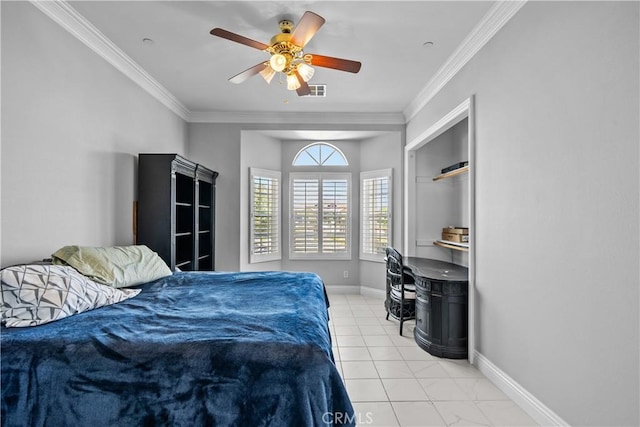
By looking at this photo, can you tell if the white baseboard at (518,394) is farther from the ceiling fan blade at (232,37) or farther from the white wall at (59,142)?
the white wall at (59,142)

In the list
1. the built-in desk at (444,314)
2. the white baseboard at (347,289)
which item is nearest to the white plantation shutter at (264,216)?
the white baseboard at (347,289)

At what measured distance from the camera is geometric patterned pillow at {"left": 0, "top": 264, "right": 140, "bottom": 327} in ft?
5.16

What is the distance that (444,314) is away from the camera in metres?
3.03

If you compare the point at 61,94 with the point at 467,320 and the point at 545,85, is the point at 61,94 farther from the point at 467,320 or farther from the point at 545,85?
the point at 467,320

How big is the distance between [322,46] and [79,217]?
2.59m

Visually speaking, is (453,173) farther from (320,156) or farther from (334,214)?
(320,156)

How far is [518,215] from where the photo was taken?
2246mm

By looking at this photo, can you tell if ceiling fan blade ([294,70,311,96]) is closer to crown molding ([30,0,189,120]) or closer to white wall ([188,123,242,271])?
crown molding ([30,0,189,120])

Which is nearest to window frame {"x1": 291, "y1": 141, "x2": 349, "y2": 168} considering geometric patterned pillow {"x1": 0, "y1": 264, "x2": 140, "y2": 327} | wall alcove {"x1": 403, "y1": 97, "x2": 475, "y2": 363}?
wall alcove {"x1": 403, "y1": 97, "x2": 475, "y2": 363}

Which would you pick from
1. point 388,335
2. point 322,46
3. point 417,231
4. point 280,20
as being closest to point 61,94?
point 280,20

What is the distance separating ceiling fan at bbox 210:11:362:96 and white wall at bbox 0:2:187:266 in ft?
4.12

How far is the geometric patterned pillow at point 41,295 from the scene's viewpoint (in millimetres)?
1572

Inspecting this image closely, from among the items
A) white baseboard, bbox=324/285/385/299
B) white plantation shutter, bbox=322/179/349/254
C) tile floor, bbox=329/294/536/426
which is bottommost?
tile floor, bbox=329/294/536/426

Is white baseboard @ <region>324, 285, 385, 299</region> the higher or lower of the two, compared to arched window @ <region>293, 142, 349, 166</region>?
lower
